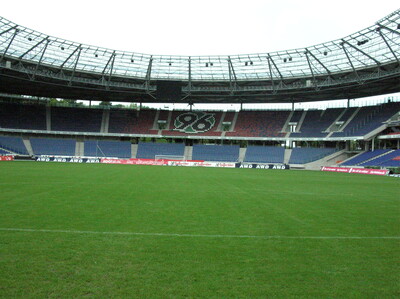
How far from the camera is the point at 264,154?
184 feet

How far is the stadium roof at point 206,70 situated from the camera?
1537 inches

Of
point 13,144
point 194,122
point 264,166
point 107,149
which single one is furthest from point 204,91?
point 13,144

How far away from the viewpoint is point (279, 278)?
5051 mm

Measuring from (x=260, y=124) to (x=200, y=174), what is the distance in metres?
34.4

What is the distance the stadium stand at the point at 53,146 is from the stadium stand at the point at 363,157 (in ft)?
155

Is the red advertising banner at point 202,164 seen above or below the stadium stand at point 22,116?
below

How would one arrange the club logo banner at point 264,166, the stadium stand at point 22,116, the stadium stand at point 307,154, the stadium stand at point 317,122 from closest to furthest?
the club logo banner at point 264,166 → the stadium stand at point 307,154 → the stadium stand at point 317,122 → the stadium stand at point 22,116

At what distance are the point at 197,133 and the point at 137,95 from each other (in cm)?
1406

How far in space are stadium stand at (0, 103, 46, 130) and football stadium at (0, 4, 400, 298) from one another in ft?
1.00

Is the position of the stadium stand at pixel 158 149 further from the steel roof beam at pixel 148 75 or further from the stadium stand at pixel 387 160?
the stadium stand at pixel 387 160

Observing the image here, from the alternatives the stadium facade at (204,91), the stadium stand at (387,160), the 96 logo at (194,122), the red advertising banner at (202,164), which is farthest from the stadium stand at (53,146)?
the stadium stand at (387,160)

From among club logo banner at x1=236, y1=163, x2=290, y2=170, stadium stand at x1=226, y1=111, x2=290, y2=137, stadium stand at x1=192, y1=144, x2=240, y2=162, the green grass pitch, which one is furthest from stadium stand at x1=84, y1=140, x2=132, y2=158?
the green grass pitch

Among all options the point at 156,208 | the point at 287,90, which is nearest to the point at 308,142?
the point at 287,90

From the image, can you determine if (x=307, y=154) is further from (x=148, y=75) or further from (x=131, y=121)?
(x=131, y=121)
